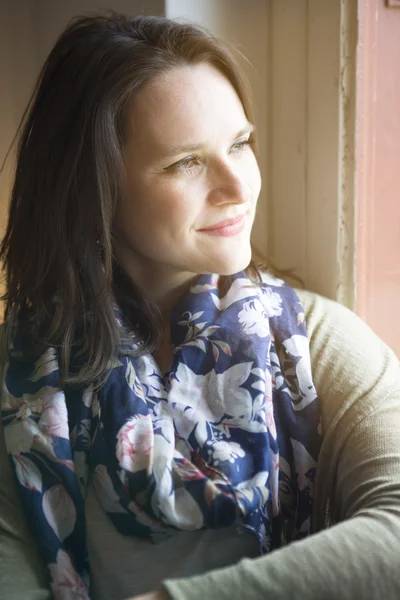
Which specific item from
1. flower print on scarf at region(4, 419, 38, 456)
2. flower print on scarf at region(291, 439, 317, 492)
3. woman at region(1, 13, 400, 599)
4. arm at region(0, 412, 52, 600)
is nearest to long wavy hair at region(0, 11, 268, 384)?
woman at region(1, 13, 400, 599)

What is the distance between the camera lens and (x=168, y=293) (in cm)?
137

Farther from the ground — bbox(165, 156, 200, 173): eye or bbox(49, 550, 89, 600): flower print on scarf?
bbox(165, 156, 200, 173): eye

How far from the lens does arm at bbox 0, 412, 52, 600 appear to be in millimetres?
1051

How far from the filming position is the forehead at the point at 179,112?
3.79ft

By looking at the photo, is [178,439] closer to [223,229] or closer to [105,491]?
[105,491]

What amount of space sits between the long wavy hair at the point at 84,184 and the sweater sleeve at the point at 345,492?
34 cm

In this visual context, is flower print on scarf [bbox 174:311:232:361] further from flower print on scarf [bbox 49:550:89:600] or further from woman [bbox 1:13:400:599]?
flower print on scarf [bbox 49:550:89:600]

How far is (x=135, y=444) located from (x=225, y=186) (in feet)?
1.51

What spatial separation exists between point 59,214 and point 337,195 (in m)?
0.60

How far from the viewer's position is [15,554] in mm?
1088

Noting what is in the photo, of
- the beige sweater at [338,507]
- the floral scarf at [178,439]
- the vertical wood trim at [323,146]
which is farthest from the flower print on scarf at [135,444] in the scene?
the vertical wood trim at [323,146]

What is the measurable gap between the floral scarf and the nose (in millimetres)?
204

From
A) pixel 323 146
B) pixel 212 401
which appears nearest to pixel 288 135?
pixel 323 146

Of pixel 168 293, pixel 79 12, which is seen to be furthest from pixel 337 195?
pixel 79 12
